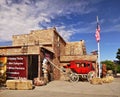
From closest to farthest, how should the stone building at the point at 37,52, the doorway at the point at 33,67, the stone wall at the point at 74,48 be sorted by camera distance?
the stone building at the point at 37,52
the doorway at the point at 33,67
the stone wall at the point at 74,48

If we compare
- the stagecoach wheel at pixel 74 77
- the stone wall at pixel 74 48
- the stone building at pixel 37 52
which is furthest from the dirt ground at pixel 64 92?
the stone wall at pixel 74 48

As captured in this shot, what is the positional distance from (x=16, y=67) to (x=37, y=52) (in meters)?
3.00

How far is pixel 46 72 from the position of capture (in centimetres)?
2686

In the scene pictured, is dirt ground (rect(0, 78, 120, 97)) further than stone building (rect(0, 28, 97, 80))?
No

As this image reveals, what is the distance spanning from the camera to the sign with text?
2494 centimetres

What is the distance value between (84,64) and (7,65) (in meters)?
9.90

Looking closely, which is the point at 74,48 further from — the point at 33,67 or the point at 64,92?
the point at 64,92

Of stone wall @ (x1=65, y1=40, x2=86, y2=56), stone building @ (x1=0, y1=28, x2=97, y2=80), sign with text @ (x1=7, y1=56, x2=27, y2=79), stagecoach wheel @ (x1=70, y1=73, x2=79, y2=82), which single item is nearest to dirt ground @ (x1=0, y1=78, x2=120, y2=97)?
sign with text @ (x1=7, y1=56, x2=27, y2=79)

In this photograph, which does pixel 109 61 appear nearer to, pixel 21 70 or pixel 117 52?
pixel 117 52

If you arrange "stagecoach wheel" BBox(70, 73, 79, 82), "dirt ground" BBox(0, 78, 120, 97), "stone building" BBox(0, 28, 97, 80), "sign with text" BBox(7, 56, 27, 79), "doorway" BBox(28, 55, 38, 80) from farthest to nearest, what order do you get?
"doorway" BBox(28, 55, 38, 80)
"stagecoach wheel" BBox(70, 73, 79, 82)
"stone building" BBox(0, 28, 97, 80)
"sign with text" BBox(7, 56, 27, 79)
"dirt ground" BBox(0, 78, 120, 97)

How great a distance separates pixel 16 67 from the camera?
2523 centimetres

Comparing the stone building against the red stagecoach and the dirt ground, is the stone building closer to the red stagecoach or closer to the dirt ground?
the red stagecoach

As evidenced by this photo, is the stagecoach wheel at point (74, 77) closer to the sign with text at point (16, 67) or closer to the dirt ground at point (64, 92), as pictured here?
the sign with text at point (16, 67)

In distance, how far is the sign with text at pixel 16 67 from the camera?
2494 centimetres
